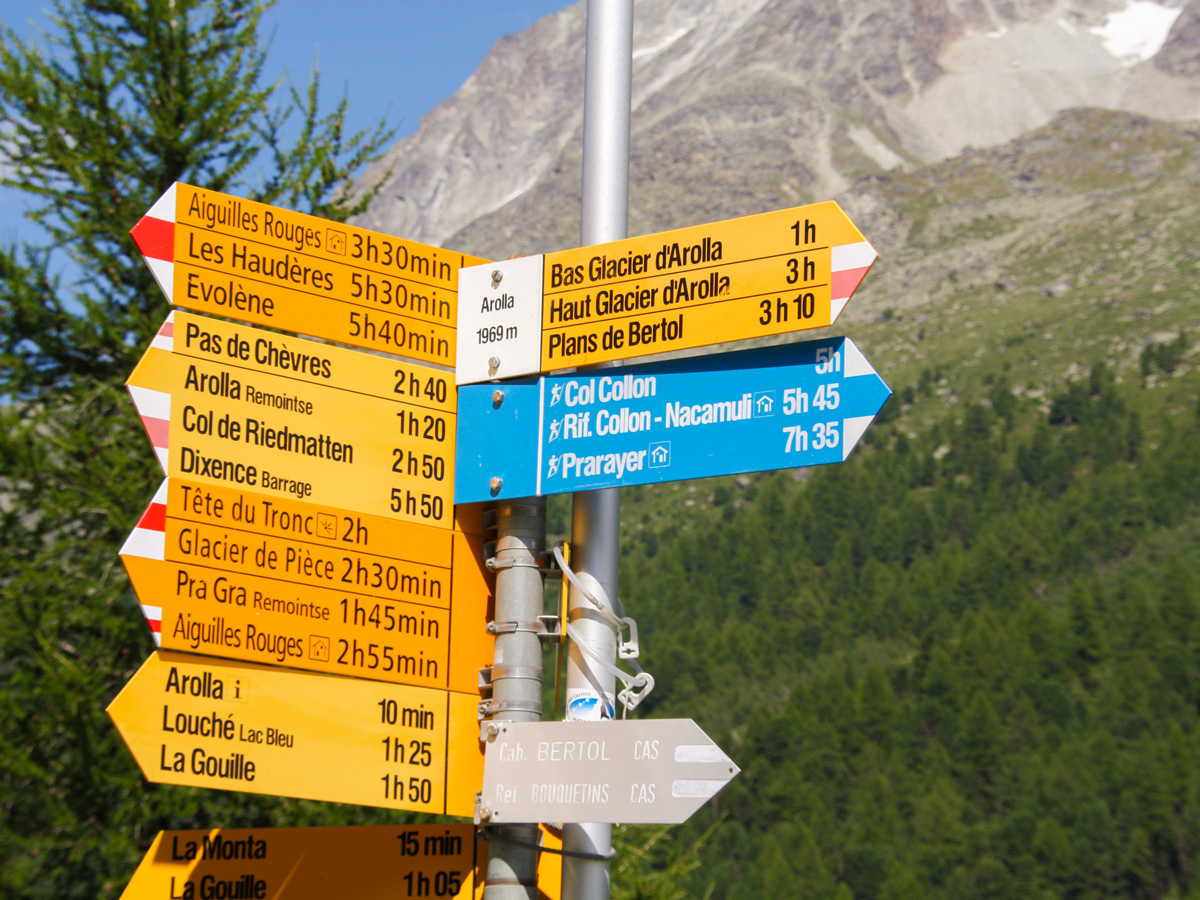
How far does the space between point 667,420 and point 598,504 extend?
1.00 feet

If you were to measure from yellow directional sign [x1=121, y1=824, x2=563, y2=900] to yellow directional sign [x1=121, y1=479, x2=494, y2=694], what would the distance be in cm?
45

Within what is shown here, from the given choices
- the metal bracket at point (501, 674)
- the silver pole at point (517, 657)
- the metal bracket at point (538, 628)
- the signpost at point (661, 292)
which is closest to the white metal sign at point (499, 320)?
the signpost at point (661, 292)

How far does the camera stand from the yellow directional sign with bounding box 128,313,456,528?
3625 millimetres

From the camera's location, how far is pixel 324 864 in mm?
3811

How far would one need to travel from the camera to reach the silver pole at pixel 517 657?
3576 mm

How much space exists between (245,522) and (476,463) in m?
0.65

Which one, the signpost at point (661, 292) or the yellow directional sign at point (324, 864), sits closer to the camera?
the signpost at point (661, 292)

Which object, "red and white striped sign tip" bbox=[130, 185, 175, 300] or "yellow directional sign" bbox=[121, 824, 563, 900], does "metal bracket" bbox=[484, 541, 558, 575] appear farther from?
"red and white striped sign tip" bbox=[130, 185, 175, 300]

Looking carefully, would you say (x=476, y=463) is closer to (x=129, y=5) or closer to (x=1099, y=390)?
(x=129, y=5)

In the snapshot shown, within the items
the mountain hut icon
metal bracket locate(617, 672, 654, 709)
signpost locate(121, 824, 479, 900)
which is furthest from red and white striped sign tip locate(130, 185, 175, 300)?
metal bracket locate(617, 672, 654, 709)

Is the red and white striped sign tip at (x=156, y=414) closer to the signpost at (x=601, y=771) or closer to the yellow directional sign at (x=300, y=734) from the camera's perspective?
the yellow directional sign at (x=300, y=734)

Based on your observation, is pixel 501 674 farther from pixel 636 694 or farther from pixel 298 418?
pixel 298 418

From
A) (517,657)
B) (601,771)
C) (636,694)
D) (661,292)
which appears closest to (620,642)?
(636,694)

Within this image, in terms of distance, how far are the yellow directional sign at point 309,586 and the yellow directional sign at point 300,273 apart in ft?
1.75
